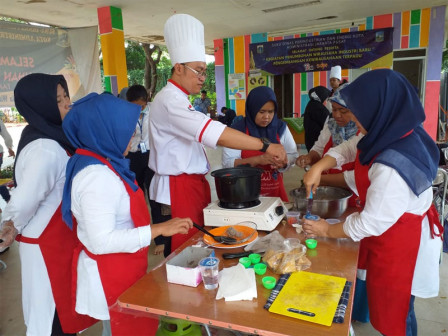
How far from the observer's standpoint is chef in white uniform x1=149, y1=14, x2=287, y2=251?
70.7 inches

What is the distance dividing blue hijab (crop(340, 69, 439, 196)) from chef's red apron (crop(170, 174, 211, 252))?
97 centimetres

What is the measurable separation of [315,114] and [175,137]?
3.24 m

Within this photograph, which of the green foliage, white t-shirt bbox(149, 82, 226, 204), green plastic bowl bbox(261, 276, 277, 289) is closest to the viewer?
green plastic bowl bbox(261, 276, 277, 289)

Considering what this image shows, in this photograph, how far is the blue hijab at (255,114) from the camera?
2.37 meters

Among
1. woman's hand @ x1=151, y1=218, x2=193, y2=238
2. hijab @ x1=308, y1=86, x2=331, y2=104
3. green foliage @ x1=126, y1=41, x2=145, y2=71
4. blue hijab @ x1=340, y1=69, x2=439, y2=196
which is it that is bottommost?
woman's hand @ x1=151, y1=218, x2=193, y2=238

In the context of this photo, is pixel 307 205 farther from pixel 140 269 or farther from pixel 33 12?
pixel 33 12

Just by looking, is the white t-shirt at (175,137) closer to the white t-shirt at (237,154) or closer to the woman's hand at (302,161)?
the white t-shirt at (237,154)

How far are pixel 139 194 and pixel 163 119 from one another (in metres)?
0.55

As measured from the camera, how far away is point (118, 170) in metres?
1.34

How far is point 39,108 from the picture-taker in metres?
1.54

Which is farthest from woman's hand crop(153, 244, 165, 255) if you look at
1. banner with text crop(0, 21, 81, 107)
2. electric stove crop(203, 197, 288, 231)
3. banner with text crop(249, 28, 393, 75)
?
banner with text crop(249, 28, 393, 75)

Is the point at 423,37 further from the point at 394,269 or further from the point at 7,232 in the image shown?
the point at 7,232

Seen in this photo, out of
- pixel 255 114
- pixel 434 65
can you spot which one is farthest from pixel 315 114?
pixel 434 65

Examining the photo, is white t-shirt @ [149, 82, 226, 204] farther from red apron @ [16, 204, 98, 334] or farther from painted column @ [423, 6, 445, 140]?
painted column @ [423, 6, 445, 140]
